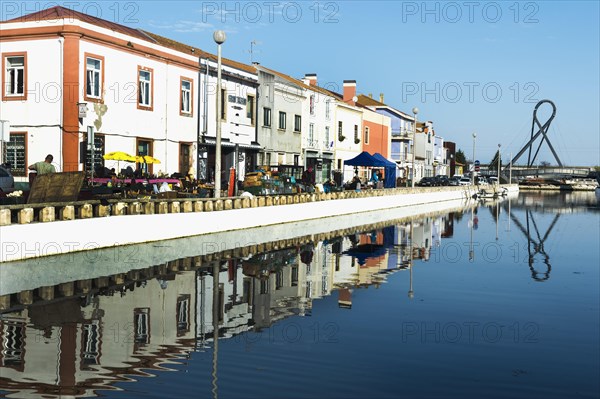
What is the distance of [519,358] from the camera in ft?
29.6

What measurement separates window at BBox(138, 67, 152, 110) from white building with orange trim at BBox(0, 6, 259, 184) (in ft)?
0.16

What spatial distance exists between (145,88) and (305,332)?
26.2 meters

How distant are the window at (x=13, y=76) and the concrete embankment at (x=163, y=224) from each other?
1175 centimetres

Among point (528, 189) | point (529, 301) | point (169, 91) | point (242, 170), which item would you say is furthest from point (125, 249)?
point (528, 189)

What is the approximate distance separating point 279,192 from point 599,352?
26041 mm

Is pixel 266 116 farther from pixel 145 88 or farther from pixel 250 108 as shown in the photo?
pixel 145 88

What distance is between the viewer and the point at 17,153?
2961 centimetres

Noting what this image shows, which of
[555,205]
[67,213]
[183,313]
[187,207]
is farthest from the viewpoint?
[555,205]

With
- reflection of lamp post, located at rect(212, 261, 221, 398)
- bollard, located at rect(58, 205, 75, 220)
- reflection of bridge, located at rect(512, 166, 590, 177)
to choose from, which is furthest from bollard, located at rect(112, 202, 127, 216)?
reflection of bridge, located at rect(512, 166, 590, 177)

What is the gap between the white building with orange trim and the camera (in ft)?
95.5

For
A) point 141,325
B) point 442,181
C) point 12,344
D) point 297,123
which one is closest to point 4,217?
point 141,325

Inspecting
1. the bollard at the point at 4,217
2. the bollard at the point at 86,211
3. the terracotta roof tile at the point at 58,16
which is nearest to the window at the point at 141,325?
the bollard at the point at 4,217

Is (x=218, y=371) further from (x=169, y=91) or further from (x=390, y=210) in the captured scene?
(x=390, y=210)

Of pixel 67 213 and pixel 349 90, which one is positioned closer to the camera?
pixel 67 213
